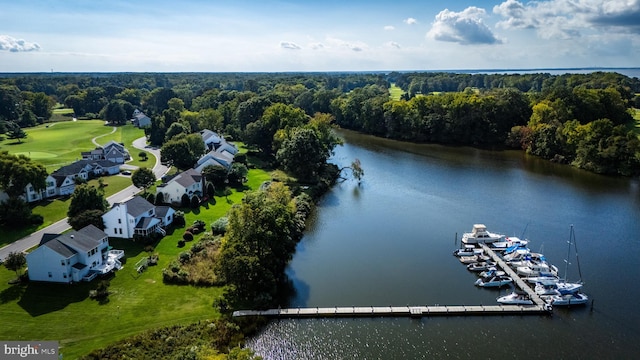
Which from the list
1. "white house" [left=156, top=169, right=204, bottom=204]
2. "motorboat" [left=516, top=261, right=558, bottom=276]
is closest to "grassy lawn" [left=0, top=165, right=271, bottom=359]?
"white house" [left=156, top=169, right=204, bottom=204]

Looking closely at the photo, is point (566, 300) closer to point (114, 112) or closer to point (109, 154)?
point (109, 154)

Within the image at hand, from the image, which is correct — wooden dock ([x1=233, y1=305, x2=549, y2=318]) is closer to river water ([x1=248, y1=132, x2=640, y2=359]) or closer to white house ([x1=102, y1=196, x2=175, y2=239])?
river water ([x1=248, y1=132, x2=640, y2=359])

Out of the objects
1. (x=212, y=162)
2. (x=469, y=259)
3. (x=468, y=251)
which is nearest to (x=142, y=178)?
(x=212, y=162)

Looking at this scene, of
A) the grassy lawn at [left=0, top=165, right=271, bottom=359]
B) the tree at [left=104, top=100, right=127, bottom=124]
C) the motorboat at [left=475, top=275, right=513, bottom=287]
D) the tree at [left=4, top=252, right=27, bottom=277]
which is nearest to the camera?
the grassy lawn at [left=0, top=165, right=271, bottom=359]

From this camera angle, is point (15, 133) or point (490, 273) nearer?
point (490, 273)

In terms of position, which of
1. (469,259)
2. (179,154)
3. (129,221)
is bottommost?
(469,259)

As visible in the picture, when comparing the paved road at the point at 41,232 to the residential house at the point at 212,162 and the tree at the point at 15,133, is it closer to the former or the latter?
the residential house at the point at 212,162

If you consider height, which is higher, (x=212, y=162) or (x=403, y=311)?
(x=212, y=162)
